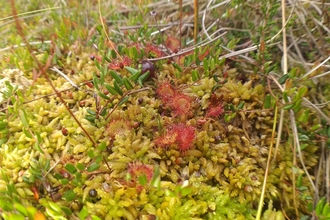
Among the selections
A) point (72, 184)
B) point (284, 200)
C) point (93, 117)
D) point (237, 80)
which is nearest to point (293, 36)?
point (237, 80)

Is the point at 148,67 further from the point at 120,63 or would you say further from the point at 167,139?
the point at 167,139

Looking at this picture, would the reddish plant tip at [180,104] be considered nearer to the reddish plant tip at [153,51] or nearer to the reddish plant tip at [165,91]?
the reddish plant tip at [165,91]

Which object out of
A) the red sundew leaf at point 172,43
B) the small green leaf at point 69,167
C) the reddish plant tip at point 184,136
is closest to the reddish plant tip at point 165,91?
the reddish plant tip at point 184,136

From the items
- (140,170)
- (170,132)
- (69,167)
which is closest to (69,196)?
(69,167)

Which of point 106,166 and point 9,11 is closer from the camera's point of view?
point 106,166

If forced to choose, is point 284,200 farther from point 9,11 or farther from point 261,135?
point 9,11

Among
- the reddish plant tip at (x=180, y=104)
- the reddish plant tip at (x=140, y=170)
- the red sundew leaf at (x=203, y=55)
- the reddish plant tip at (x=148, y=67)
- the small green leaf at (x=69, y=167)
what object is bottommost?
the reddish plant tip at (x=140, y=170)
